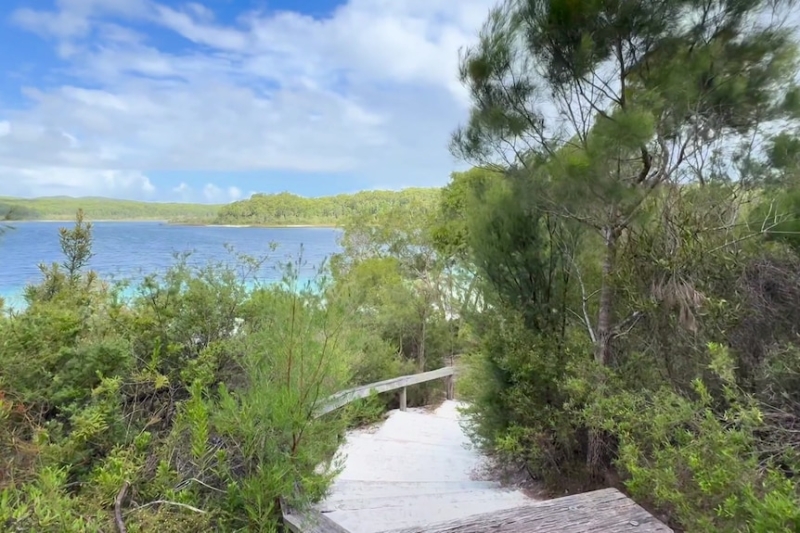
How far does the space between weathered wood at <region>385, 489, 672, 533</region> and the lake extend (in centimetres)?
144

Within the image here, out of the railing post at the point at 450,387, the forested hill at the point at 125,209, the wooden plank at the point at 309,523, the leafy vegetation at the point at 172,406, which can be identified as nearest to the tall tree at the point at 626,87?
the leafy vegetation at the point at 172,406

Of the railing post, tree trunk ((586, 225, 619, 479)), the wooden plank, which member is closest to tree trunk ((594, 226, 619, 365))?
tree trunk ((586, 225, 619, 479))

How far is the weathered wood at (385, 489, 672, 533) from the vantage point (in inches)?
69.6

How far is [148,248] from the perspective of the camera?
6.25 meters

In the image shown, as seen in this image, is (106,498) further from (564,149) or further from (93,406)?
(564,149)

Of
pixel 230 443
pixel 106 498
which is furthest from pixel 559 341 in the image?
pixel 106 498

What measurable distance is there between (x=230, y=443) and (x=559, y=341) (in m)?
2.61

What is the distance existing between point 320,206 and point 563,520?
12931 mm

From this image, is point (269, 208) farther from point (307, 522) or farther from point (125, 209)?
point (307, 522)

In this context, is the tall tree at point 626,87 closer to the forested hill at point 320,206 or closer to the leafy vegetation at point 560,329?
the leafy vegetation at point 560,329

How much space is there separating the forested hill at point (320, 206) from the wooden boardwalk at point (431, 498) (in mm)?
6632

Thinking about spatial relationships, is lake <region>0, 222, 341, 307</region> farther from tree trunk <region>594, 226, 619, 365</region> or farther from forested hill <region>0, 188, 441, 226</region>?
tree trunk <region>594, 226, 619, 365</region>

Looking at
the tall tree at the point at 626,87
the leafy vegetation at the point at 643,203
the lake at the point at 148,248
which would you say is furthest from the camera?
the lake at the point at 148,248

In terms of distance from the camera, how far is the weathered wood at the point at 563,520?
1.77 m
